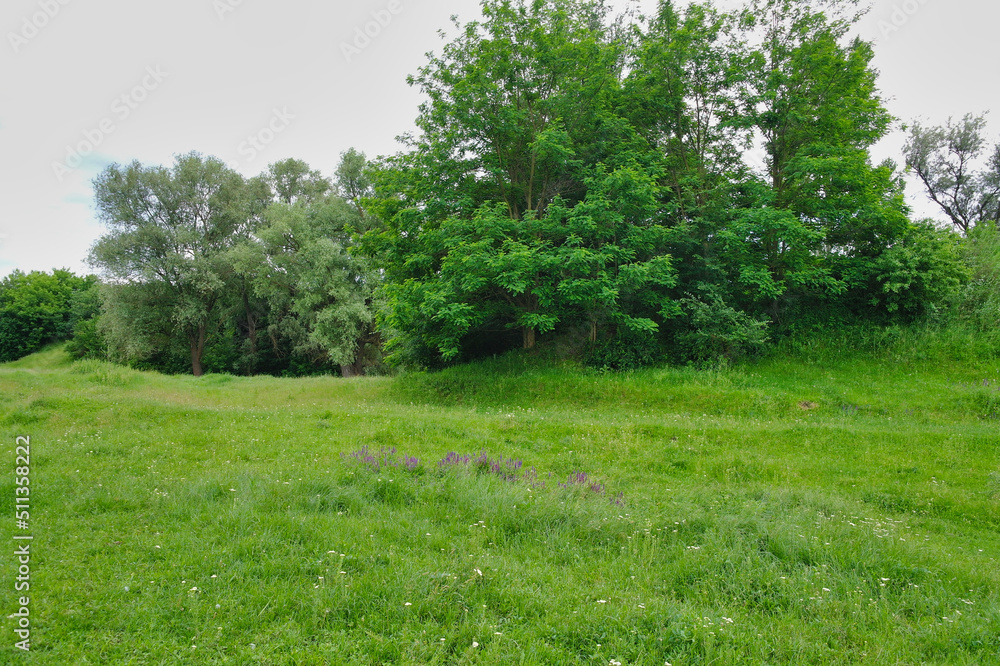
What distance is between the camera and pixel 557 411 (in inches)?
567

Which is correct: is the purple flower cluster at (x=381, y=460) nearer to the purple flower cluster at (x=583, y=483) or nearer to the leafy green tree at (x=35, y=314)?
the purple flower cluster at (x=583, y=483)

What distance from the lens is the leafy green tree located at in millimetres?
54688

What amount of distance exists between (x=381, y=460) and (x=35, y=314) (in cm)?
6949

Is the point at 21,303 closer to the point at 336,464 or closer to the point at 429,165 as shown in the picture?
the point at 429,165

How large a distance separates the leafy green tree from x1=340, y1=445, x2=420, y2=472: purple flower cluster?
61.5 meters

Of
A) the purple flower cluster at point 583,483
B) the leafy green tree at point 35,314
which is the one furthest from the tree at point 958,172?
the leafy green tree at point 35,314

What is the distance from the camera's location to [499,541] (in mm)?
5477

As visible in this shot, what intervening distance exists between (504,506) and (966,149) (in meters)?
43.9

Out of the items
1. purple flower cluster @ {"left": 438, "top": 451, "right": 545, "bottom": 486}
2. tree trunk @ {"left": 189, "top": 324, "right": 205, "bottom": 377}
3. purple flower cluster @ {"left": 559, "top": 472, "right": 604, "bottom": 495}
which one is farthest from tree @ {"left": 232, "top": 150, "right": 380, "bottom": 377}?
purple flower cluster @ {"left": 559, "top": 472, "right": 604, "bottom": 495}

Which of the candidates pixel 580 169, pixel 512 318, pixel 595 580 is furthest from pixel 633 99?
pixel 595 580

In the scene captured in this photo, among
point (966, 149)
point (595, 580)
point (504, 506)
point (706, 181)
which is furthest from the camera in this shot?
point (966, 149)

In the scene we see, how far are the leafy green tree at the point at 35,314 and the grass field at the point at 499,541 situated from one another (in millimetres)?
59548

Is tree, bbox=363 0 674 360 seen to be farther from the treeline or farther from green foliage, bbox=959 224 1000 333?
green foliage, bbox=959 224 1000 333

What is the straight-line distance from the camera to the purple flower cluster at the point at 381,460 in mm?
7648
